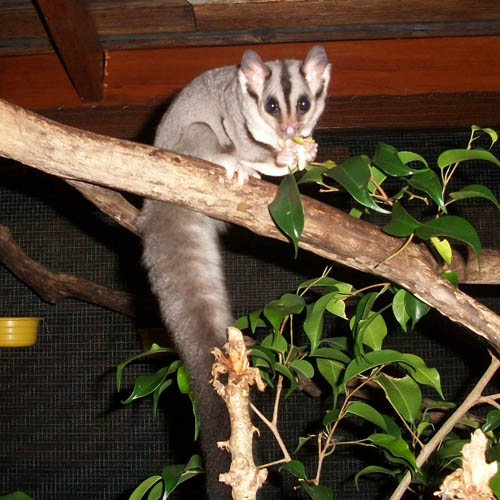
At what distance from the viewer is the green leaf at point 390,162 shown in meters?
1.87

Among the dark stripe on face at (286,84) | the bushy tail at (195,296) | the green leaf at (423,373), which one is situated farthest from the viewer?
the dark stripe on face at (286,84)

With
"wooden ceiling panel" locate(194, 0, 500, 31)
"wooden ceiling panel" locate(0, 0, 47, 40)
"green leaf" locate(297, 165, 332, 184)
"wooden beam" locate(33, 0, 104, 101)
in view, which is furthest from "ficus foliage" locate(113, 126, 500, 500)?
"wooden ceiling panel" locate(0, 0, 47, 40)

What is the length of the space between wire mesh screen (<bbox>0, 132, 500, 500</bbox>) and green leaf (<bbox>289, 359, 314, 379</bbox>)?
1.78m

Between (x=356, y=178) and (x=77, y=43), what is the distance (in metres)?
2.43

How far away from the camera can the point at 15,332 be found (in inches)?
165

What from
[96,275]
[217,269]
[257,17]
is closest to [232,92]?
[257,17]

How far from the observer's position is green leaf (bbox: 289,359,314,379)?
2367 mm

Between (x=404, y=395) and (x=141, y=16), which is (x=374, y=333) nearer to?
(x=404, y=395)

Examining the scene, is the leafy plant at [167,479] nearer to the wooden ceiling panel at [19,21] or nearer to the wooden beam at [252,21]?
the wooden beam at [252,21]

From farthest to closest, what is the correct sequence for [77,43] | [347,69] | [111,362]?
[111,362]
[347,69]
[77,43]

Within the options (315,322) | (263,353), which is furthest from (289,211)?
(263,353)

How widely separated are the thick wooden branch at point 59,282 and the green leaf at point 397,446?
7.09 feet

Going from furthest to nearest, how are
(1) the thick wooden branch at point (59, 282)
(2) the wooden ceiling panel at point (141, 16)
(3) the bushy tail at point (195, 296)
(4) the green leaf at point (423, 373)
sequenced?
(1) the thick wooden branch at point (59, 282) < (2) the wooden ceiling panel at point (141, 16) < (4) the green leaf at point (423, 373) < (3) the bushy tail at point (195, 296)

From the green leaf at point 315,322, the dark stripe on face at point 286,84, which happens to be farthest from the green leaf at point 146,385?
the dark stripe on face at point 286,84
